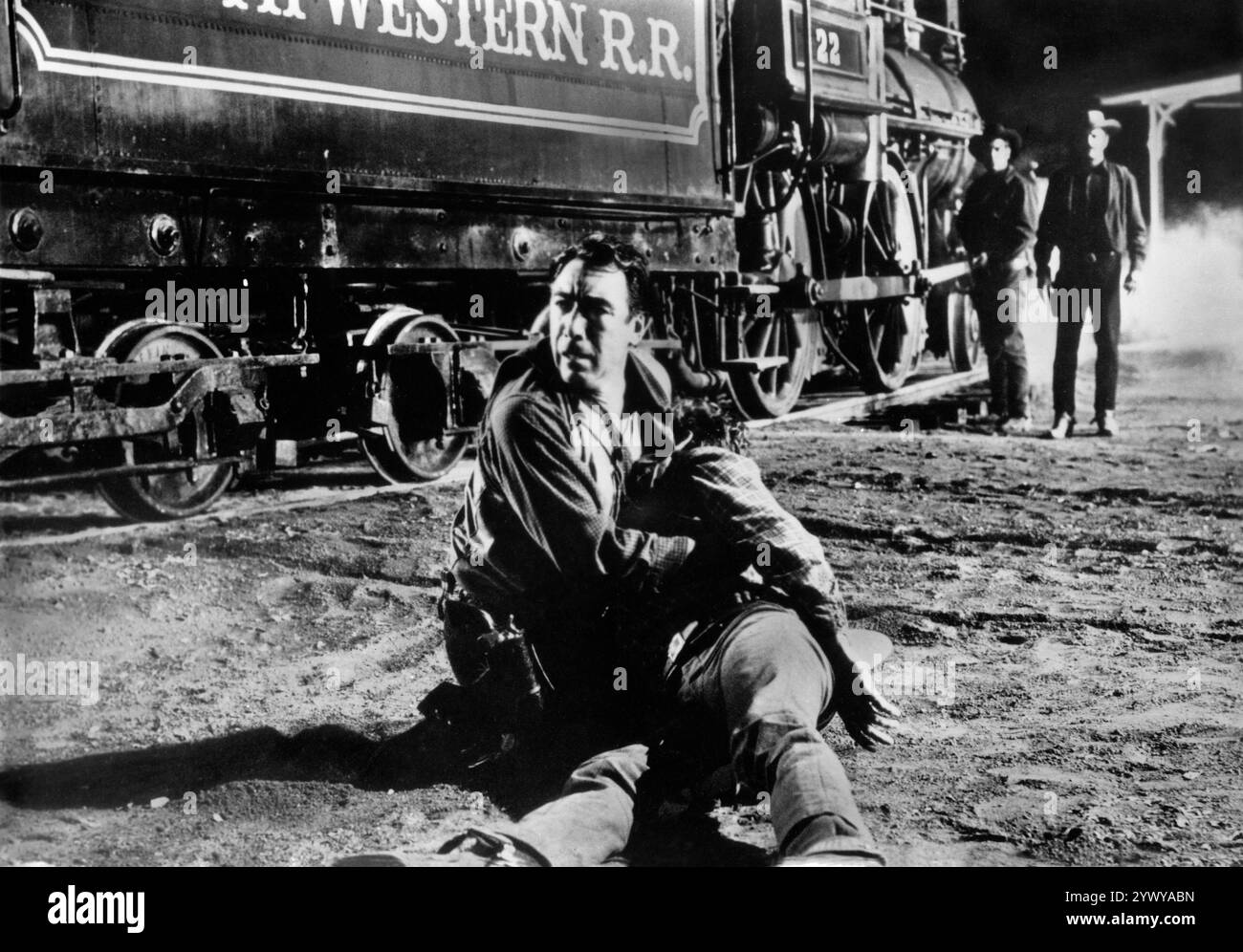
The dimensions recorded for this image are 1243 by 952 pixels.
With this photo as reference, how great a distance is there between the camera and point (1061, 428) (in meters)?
6.62

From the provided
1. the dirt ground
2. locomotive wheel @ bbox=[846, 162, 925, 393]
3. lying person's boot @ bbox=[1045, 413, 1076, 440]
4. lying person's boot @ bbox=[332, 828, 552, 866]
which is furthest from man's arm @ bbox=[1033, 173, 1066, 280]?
lying person's boot @ bbox=[332, 828, 552, 866]

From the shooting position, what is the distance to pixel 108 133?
12.9ft

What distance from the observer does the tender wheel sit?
10445mm

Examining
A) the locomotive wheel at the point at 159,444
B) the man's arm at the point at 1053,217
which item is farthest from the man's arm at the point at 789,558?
Answer: the man's arm at the point at 1053,217

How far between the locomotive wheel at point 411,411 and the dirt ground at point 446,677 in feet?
0.72

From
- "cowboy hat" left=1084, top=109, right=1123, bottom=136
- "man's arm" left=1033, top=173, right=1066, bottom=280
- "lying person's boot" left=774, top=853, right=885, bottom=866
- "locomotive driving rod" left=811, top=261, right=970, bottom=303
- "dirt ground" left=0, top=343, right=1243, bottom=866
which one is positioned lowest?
"lying person's boot" left=774, top=853, right=885, bottom=866

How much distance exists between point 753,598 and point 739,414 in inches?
176

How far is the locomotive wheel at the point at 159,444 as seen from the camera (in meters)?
4.43

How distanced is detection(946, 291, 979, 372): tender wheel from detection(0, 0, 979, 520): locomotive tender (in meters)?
3.69

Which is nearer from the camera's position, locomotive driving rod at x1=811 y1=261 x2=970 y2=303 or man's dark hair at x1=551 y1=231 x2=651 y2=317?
man's dark hair at x1=551 y1=231 x2=651 y2=317

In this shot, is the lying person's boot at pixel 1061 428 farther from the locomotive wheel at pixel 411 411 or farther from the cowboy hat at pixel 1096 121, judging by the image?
the locomotive wheel at pixel 411 411

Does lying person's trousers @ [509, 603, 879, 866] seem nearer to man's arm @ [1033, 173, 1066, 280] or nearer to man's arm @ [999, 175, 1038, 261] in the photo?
man's arm @ [1033, 173, 1066, 280]

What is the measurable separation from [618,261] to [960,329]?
824 cm
